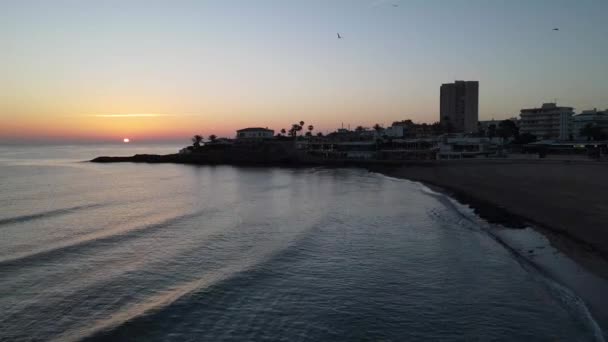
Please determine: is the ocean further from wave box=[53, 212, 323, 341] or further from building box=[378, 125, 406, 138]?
building box=[378, 125, 406, 138]

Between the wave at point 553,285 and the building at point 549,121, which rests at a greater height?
the building at point 549,121

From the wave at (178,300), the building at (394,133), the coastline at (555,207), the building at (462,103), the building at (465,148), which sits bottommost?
the wave at (178,300)

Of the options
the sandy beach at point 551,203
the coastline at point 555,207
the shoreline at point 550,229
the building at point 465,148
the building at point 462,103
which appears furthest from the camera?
the building at point 462,103

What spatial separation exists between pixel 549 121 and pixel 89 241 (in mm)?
120745

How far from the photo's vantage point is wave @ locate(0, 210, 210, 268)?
1520cm

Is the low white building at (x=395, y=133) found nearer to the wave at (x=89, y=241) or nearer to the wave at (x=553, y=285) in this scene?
the wave at (x=553, y=285)

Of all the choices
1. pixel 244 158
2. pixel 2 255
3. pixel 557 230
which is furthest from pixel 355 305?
pixel 244 158

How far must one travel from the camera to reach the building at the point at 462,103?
488 feet

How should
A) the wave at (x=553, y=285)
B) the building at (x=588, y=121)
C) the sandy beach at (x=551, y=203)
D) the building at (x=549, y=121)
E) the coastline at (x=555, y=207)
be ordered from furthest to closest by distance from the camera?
the building at (x=549, y=121) → the building at (x=588, y=121) → the sandy beach at (x=551, y=203) → the coastline at (x=555, y=207) → the wave at (x=553, y=285)

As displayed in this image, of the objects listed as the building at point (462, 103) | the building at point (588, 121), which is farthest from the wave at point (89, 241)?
the building at point (462, 103)

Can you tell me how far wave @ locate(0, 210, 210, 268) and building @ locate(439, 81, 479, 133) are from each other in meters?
137

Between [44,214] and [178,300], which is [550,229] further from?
[44,214]

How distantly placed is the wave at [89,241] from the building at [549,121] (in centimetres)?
11134

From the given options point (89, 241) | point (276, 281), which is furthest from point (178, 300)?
point (89, 241)
